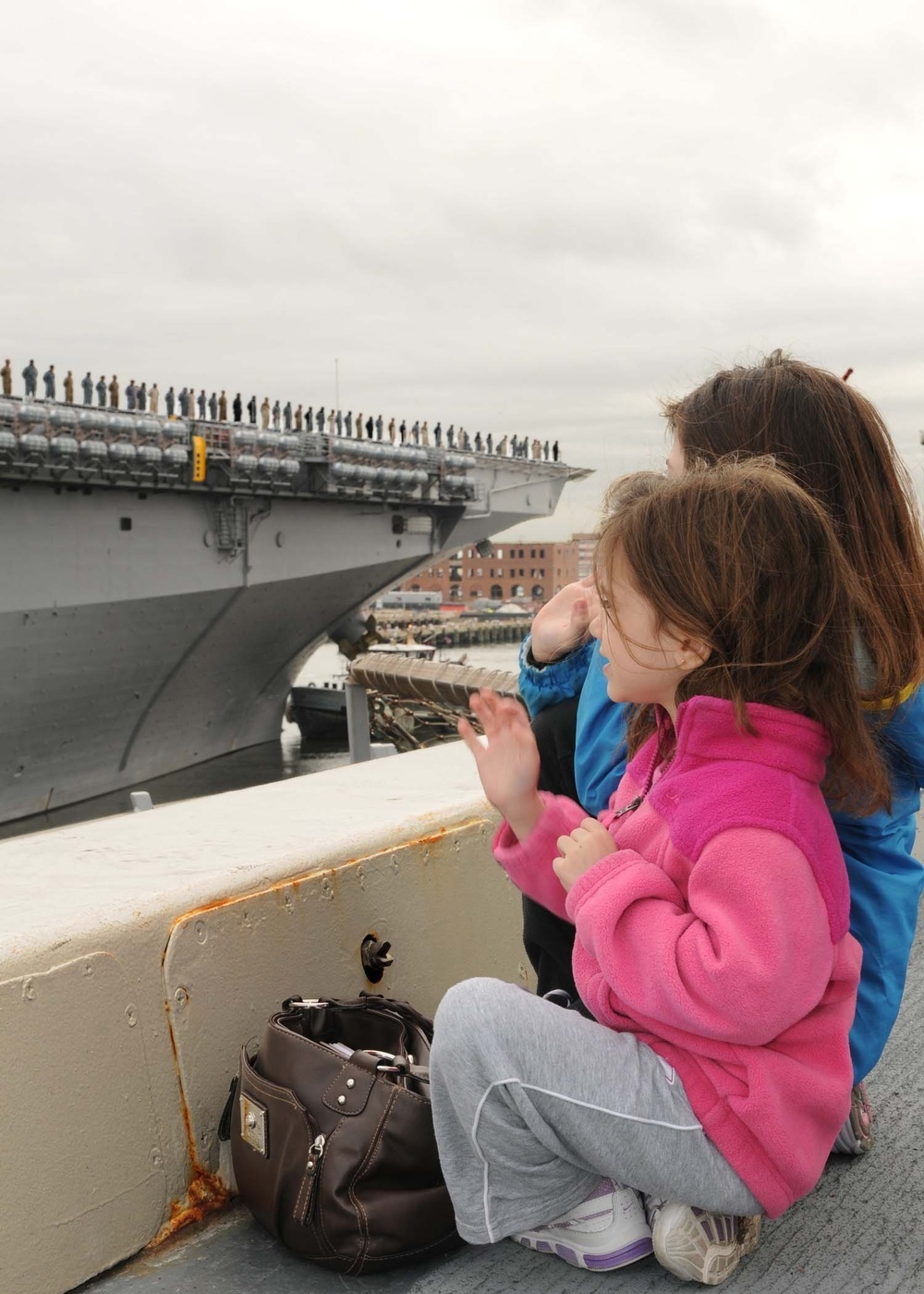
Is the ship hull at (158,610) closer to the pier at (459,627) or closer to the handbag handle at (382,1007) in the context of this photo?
the handbag handle at (382,1007)

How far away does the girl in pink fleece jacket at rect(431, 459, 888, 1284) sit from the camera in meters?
1.23

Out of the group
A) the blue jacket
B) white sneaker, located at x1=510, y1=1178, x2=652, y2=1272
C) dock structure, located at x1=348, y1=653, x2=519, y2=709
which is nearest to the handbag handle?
white sneaker, located at x1=510, y1=1178, x2=652, y2=1272

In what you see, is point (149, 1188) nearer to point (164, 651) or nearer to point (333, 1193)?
point (333, 1193)

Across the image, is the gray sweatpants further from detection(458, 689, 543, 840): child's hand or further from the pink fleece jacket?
detection(458, 689, 543, 840): child's hand

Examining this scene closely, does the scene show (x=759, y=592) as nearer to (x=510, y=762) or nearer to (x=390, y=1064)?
(x=510, y=762)

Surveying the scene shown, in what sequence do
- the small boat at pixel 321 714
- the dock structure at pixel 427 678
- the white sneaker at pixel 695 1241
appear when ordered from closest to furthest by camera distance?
1. the white sneaker at pixel 695 1241
2. the dock structure at pixel 427 678
3. the small boat at pixel 321 714

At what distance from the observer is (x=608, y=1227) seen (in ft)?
4.83

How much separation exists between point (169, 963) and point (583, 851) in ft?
2.13

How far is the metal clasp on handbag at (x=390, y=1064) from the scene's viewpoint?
152cm

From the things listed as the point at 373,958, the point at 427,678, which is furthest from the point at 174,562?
the point at 373,958

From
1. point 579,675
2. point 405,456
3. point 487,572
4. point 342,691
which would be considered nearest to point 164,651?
point 405,456

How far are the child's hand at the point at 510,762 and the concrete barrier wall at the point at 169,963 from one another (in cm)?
42

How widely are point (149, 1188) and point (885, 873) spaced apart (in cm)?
112

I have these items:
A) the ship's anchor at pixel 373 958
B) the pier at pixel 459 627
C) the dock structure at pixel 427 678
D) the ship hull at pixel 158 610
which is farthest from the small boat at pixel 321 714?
the pier at pixel 459 627
